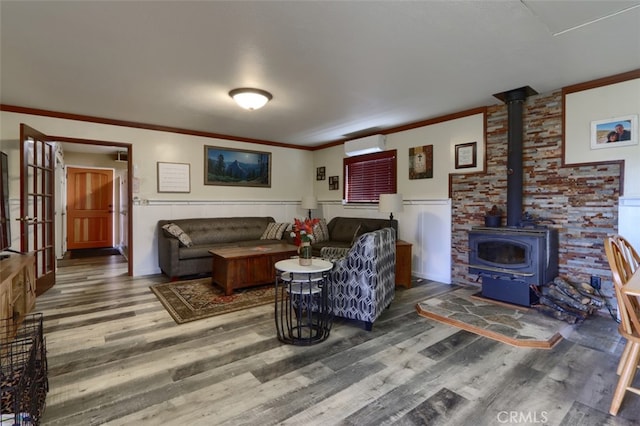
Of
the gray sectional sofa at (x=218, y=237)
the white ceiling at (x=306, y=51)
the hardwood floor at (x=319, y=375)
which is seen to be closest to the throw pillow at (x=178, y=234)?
the gray sectional sofa at (x=218, y=237)

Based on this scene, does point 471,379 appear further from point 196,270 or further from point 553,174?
point 196,270

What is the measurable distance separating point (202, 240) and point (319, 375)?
3.64m

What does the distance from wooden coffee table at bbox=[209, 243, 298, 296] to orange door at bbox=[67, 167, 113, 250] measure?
550cm

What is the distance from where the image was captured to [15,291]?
2.73m

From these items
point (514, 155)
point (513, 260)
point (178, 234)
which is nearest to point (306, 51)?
point (514, 155)

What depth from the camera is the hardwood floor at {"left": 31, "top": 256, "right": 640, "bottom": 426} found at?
175cm

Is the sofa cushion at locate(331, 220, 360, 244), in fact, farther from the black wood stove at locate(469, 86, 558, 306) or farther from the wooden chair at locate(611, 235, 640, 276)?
the wooden chair at locate(611, 235, 640, 276)

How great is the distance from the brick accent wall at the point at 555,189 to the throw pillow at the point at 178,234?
13.2 ft

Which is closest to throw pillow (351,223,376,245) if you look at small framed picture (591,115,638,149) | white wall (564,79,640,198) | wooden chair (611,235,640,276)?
white wall (564,79,640,198)

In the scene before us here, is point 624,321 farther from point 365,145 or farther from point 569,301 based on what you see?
point 365,145

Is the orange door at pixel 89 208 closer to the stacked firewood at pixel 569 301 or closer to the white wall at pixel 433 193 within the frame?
the white wall at pixel 433 193

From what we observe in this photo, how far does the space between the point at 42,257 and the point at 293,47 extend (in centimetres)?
430

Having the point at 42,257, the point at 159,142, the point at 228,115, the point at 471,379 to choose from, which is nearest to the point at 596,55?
the point at 471,379

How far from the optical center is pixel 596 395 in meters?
1.92
